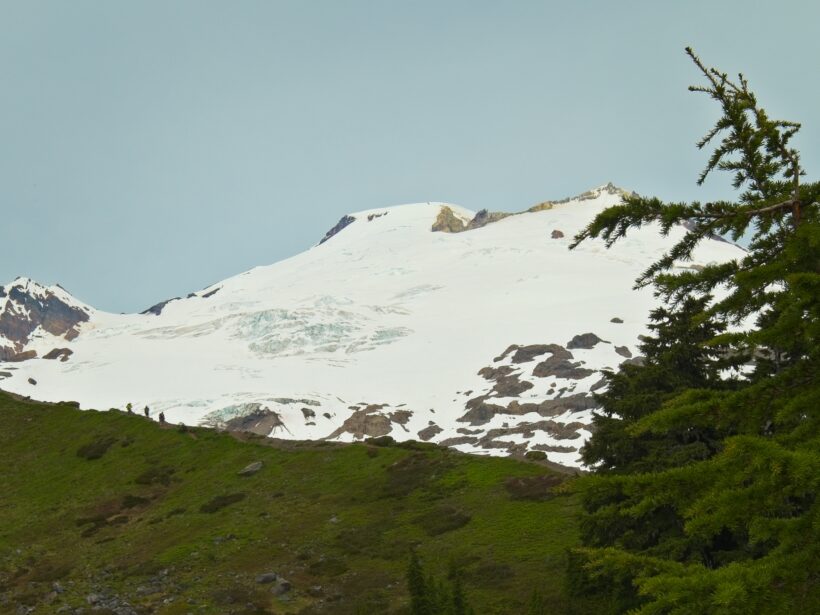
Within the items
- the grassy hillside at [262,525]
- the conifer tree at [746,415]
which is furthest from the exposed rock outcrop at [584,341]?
the conifer tree at [746,415]

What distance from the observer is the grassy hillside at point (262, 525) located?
32375mm

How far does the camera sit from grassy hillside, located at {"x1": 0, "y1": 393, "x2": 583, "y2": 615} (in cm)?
3238

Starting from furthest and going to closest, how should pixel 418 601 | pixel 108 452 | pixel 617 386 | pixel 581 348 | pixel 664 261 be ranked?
pixel 581 348
pixel 108 452
pixel 617 386
pixel 418 601
pixel 664 261

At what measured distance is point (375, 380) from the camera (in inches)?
7790

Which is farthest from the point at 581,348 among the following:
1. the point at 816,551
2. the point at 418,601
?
the point at 816,551

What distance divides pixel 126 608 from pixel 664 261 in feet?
94.0

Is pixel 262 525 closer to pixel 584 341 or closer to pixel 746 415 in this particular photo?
pixel 746 415

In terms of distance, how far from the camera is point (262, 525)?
41.3 m

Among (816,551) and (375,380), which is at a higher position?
(375,380)

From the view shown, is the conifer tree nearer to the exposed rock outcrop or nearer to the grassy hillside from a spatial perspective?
the grassy hillside

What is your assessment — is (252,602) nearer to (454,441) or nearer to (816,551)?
(816,551)

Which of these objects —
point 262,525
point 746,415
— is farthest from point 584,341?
point 746,415

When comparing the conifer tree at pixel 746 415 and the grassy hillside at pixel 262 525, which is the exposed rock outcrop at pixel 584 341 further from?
the conifer tree at pixel 746 415

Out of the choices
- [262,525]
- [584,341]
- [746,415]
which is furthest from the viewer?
[584,341]
